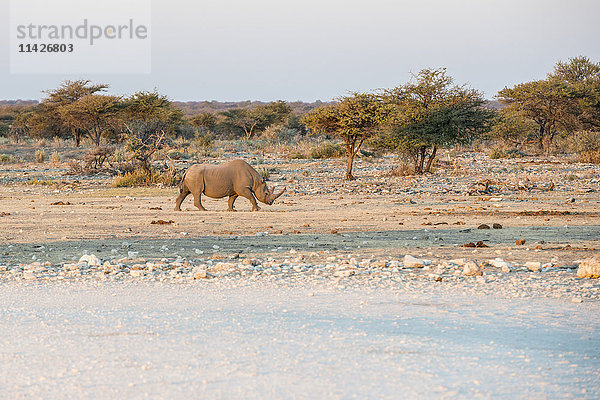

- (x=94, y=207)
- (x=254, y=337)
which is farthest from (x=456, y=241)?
(x=94, y=207)

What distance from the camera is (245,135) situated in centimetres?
5903

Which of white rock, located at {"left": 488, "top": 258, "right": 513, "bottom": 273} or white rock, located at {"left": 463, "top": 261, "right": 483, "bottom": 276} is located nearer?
white rock, located at {"left": 463, "top": 261, "right": 483, "bottom": 276}

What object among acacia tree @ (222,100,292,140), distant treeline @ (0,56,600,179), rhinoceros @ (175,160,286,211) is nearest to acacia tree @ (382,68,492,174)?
distant treeline @ (0,56,600,179)

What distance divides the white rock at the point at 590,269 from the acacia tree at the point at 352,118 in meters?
17.6

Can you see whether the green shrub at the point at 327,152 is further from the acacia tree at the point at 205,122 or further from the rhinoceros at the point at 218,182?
the acacia tree at the point at 205,122

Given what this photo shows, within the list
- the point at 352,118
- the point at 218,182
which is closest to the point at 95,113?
the point at 352,118

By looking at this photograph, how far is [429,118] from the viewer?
26172 mm

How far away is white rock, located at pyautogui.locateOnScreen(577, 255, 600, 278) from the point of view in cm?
682

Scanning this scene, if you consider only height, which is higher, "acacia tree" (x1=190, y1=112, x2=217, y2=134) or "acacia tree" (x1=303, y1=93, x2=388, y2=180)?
"acacia tree" (x1=190, y1=112, x2=217, y2=134)

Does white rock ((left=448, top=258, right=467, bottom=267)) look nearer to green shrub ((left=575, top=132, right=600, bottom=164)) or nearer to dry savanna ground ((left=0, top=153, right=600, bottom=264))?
dry savanna ground ((left=0, top=153, right=600, bottom=264))

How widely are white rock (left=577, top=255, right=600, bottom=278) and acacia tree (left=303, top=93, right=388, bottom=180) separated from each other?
17.6 meters

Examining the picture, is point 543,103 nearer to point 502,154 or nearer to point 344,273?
point 502,154

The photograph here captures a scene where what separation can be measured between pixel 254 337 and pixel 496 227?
25.3ft

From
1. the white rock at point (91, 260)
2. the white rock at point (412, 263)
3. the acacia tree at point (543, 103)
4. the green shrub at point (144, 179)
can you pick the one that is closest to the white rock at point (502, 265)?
the white rock at point (412, 263)
